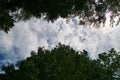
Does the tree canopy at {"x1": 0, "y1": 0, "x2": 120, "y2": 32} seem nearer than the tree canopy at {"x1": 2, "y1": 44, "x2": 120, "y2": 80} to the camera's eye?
Yes

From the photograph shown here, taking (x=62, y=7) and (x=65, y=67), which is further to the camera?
(x=65, y=67)

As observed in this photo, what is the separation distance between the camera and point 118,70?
4991 cm

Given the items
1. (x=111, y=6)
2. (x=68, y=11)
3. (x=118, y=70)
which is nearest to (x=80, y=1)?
(x=68, y=11)

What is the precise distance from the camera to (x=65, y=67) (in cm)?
4959

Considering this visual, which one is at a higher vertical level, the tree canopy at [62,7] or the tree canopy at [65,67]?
the tree canopy at [65,67]

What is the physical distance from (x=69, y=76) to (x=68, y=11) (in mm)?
27452

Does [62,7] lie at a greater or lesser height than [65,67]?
lesser

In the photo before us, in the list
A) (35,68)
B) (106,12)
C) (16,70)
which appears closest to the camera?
(106,12)

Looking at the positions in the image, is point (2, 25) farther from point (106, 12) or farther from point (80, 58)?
point (80, 58)

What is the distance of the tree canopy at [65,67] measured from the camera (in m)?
48.8

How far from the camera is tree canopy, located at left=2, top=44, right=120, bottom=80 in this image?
48781mm

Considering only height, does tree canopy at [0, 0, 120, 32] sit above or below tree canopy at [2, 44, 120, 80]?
below

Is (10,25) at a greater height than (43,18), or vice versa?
(43,18)

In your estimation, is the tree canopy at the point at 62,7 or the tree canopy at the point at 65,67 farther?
the tree canopy at the point at 65,67
